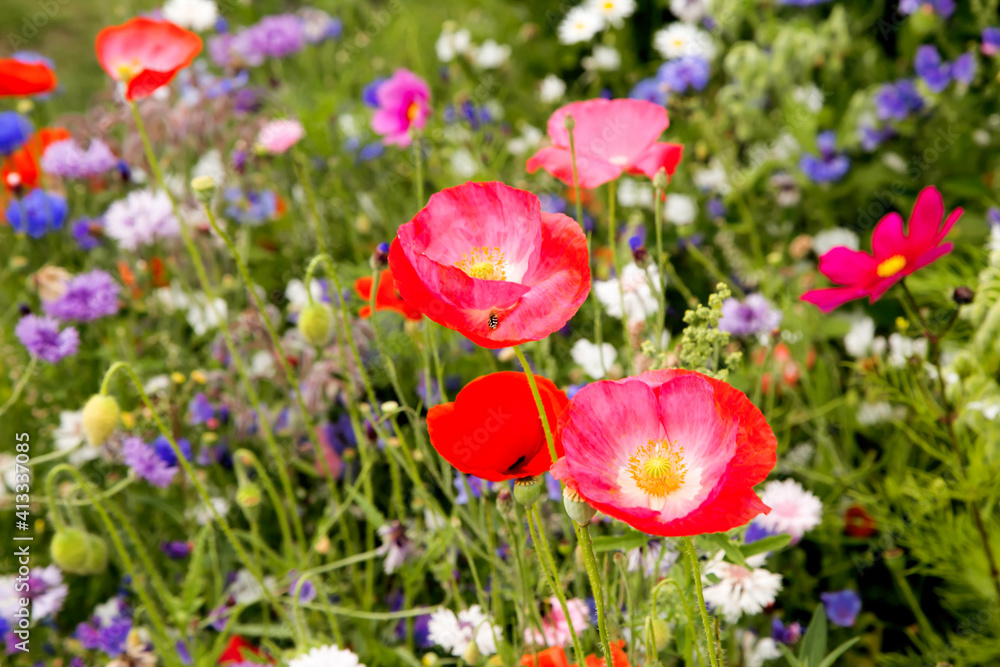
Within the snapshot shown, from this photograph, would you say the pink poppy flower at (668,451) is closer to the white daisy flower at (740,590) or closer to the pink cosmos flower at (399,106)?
the white daisy flower at (740,590)

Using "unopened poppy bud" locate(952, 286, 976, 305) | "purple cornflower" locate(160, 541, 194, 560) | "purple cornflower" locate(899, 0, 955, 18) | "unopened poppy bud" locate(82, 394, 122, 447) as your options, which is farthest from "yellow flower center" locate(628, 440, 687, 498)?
"purple cornflower" locate(899, 0, 955, 18)

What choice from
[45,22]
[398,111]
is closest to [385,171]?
[398,111]

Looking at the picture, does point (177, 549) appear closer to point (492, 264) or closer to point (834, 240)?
point (492, 264)

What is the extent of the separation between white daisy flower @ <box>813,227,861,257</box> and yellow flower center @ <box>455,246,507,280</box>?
108 centimetres

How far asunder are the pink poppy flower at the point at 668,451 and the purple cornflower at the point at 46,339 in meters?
1.01

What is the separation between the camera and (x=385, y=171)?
191cm

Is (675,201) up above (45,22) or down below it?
below

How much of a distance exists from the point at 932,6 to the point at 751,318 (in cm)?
82

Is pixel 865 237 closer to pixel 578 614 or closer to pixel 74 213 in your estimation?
pixel 578 614

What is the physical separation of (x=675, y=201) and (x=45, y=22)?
2479 millimetres

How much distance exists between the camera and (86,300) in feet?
4.50

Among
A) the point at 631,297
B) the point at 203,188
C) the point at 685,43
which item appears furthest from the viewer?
the point at 685,43

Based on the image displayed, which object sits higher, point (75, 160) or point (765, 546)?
point (75, 160)

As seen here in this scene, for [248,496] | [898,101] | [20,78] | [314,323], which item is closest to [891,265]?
[314,323]
